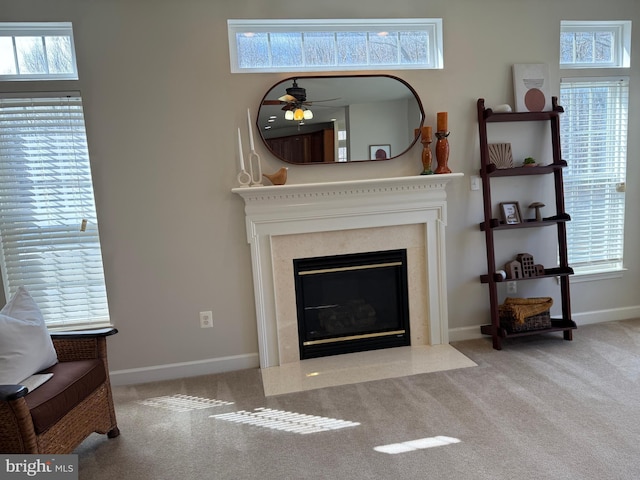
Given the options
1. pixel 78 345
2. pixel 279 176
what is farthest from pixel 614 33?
pixel 78 345

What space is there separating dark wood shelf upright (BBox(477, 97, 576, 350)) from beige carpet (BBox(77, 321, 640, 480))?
0.25 metres

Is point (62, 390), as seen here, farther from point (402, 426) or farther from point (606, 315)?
point (606, 315)

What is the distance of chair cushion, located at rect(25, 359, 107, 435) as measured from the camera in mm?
1839

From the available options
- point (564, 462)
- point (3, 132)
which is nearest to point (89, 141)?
point (3, 132)

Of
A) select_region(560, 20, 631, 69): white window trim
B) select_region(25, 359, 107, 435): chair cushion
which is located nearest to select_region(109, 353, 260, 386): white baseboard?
select_region(25, 359, 107, 435): chair cushion

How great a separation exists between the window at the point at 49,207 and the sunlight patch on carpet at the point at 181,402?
0.70 meters

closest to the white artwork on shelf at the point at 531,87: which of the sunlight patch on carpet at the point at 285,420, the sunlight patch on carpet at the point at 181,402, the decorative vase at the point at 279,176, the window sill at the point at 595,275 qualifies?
the window sill at the point at 595,275

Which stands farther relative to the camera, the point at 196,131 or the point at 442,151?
the point at 442,151

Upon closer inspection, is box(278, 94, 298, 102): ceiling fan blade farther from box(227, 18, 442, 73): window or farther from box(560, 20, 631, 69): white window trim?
box(560, 20, 631, 69): white window trim

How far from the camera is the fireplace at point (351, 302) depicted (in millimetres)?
3281

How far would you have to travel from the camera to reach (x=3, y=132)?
2.81m

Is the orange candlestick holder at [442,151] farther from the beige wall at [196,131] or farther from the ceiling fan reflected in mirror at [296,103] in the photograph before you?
the ceiling fan reflected in mirror at [296,103]

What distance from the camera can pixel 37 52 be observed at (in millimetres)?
2820

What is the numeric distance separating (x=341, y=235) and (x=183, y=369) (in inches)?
58.8
